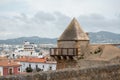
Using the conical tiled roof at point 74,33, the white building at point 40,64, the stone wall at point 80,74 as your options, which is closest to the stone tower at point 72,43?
the conical tiled roof at point 74,33

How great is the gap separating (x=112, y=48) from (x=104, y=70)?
42.1 ft

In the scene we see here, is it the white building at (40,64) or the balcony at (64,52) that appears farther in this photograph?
the white building at (40,64)

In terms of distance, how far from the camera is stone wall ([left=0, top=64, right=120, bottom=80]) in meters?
7.33

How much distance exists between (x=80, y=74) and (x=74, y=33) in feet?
44.8

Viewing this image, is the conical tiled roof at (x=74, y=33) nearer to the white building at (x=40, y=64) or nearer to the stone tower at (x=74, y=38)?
the stone tower at (x=74, y=38)

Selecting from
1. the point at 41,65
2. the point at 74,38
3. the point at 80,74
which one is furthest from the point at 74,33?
the point at 41,65

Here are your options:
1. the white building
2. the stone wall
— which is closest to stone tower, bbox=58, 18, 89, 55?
the stone wall

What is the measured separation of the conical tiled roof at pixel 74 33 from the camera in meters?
22.1

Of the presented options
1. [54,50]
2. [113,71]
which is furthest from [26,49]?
[113,71]

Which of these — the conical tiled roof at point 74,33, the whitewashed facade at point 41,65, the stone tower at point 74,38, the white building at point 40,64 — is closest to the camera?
the stone tower at point 74,38

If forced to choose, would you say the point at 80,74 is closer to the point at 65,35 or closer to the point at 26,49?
the point at 65,35

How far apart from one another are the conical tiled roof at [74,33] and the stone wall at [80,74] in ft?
39.3

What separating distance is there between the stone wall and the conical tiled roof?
11987mm

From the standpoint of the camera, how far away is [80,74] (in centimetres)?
875
